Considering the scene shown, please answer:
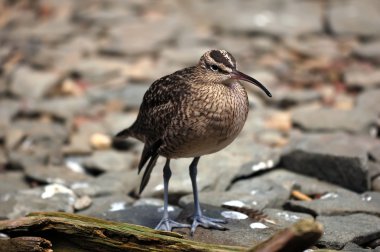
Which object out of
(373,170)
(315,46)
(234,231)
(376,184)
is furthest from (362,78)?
(234,231)

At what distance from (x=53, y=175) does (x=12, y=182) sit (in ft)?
1.43

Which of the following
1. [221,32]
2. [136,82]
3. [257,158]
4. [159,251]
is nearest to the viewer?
[159,251]

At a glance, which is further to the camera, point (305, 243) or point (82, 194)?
point (82, 194)

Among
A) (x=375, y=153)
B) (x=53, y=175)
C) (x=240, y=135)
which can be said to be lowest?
(x=53, y=175)

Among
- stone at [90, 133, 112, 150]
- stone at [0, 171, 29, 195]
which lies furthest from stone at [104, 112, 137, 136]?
stone at [0, 171, 29, 195]

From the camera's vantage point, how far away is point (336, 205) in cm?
Answer: 599

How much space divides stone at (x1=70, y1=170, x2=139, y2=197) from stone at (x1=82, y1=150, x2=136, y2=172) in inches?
12.3

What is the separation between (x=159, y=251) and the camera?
15.9 ft

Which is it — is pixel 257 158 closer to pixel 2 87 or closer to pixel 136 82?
pixel 136 82

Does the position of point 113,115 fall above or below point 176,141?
above

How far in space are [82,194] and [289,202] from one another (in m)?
2.05

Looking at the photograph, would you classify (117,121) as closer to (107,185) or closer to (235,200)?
(107,185)

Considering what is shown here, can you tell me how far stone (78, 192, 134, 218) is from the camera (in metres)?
6.33

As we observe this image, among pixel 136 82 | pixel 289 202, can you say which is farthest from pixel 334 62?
pixel 289 202
